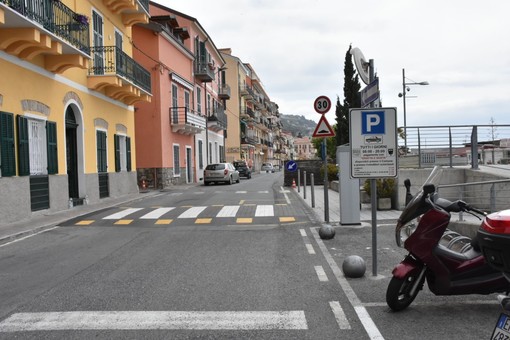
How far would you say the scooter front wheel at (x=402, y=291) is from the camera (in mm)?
4469

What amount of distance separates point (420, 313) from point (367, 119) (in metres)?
2.58

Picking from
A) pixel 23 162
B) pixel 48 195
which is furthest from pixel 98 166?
pixel 23 162

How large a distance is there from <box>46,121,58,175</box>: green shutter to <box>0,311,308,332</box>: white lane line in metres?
10.2

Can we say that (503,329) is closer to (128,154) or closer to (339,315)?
(339,315)

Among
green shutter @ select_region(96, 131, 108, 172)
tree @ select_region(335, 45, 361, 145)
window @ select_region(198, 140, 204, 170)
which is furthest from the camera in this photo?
window @ select_region(198, 140, 204, 170)

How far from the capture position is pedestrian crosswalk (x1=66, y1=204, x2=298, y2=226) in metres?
11.8

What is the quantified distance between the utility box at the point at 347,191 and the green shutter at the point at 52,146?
29.2 ft

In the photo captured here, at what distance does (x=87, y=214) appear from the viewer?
536 inches

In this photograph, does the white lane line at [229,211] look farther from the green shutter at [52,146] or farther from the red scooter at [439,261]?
the red scooter at [439,261]

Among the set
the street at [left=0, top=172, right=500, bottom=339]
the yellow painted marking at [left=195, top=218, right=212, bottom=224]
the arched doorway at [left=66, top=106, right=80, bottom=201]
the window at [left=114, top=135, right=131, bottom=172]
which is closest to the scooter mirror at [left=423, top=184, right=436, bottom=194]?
the street at [left=0, top=172, right=500, bottom=339]

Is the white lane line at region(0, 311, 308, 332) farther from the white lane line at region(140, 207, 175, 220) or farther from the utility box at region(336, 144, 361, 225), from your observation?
the white lane line at region(140, 207, 175, 220)

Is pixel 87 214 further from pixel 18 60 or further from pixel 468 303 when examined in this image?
pixel 468 303

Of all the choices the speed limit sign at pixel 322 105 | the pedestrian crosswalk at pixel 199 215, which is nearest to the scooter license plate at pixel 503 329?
the speed limit sign at pixel 322 105

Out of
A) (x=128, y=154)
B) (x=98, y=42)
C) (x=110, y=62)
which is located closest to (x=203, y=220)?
(x=110, y=62)
